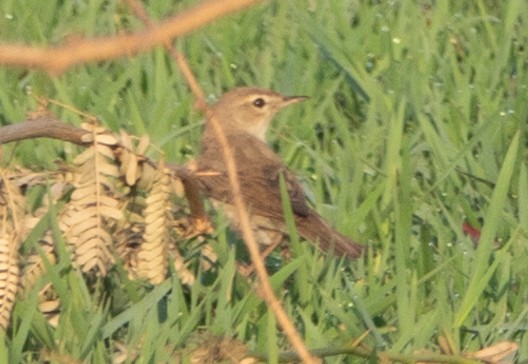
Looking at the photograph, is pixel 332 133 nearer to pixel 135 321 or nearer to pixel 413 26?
pixel 413 26

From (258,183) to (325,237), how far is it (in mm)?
706

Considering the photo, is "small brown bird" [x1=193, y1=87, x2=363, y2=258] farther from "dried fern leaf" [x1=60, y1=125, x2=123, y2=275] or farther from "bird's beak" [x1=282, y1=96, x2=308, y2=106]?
"dried fern leaf" [x1=60, y1=125, x2=123, y2=275]

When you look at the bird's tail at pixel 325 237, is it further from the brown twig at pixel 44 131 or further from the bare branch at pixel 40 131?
the bare branch at pixel 40 131

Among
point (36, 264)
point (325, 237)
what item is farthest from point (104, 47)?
point (325, 237)

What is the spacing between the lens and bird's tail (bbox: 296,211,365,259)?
13.8 feet

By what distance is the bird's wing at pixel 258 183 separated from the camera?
474cm

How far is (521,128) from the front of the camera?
18.1 ft

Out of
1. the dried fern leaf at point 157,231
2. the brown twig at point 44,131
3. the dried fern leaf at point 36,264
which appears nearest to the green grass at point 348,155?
the dried fern leaf at point 36,264

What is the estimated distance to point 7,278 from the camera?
10.8 ft

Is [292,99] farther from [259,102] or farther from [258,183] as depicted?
[258,183]

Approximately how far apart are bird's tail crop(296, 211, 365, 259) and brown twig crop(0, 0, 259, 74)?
315 centimetres

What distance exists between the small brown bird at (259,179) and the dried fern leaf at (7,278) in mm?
737

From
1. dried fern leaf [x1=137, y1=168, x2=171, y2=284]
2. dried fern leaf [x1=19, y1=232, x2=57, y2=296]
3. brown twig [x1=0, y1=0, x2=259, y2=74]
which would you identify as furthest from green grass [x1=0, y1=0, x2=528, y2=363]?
brown twig [x1=0, y1=0, x2=259, y2=74]

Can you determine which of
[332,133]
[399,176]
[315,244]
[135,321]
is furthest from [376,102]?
[135,321]
